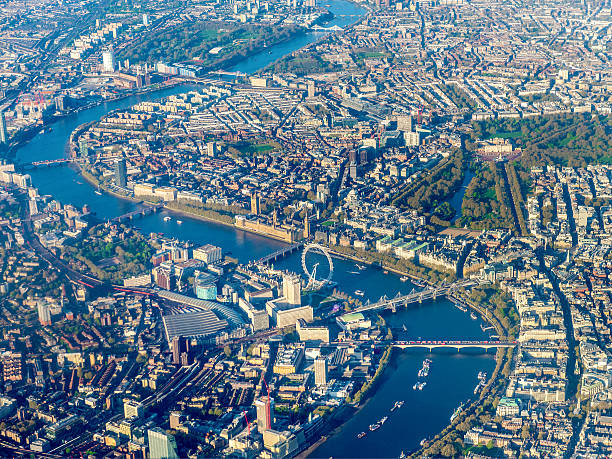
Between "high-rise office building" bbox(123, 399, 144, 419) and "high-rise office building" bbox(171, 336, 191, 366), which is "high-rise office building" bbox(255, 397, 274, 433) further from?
"high-rise office building" bbox(171, 336, 191, 366)

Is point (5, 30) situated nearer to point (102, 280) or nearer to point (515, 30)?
point (515, 30)

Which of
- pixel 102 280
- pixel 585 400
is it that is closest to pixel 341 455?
pixel 585 400

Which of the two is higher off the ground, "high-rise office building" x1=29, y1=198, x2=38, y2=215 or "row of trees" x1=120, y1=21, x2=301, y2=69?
"row of trees" x1=120, y1=21, x2=301, y2=69

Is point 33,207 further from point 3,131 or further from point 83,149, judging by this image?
point 3,131

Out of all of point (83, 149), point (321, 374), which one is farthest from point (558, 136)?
point (321, 374)

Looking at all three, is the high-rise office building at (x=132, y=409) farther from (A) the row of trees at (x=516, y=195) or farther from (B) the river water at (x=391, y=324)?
(A) the row of trees at (x=516, y=195)

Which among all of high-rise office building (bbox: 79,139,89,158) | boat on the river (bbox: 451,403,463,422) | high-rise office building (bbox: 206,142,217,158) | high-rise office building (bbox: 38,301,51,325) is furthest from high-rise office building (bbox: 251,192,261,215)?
boat on the river (bbox: 451,403,463,422)
